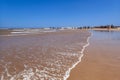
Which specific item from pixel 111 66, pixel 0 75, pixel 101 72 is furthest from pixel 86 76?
pixel 0 75

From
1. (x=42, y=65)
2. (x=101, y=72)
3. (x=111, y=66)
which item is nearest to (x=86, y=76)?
(x=101, y=72)

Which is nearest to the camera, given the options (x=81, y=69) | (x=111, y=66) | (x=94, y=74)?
(x=94, y=74)

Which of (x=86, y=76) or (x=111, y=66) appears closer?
(x=86, y=76)

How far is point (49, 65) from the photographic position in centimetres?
518

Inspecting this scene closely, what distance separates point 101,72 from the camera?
4344 millimetres

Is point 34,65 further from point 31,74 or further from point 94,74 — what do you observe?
point 94,74

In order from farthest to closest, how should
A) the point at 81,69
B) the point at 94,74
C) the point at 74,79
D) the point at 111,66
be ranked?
the point at 111,66 < the point at 81,69 < the point at 94,74 < the point at 74,79

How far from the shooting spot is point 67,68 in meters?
4.84

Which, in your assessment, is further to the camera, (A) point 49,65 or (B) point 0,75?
(A) point 49,65

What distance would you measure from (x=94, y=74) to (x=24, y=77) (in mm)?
2017

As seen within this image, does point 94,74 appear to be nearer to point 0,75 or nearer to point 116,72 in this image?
point 116,72

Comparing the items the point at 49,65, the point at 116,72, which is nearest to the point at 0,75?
the point at 49,65

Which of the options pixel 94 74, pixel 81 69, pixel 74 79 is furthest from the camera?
pixel 81 69

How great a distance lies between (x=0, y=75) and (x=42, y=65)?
1.52 m
